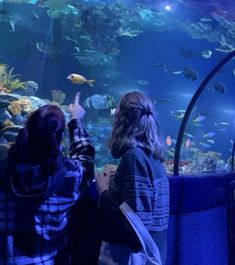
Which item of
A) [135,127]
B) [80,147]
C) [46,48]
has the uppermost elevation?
[46,48]

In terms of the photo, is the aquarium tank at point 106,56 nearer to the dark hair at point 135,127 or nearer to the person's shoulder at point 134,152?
the dark hair at point 135,127

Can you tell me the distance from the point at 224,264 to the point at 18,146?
2.64 meters

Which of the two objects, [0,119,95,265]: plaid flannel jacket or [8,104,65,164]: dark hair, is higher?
[8,104,65,164]: dark hair

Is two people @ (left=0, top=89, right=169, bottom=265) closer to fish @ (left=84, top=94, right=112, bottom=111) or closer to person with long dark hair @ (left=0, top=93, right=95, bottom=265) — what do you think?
person with long dark hair @ (left=0, top=93, right=95, bottom=265)

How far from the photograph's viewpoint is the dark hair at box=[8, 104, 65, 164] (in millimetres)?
1733

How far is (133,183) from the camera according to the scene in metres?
1.95

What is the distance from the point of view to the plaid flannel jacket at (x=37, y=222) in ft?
5.84

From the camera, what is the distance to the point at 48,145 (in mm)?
1756

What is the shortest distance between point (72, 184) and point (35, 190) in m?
0.27

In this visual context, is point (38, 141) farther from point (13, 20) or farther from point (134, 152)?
point (13, 20)

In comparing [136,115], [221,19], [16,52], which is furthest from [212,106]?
[136,115]

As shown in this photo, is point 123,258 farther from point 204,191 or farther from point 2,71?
point 2,71

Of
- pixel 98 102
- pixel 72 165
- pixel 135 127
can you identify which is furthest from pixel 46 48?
pixel 72 165

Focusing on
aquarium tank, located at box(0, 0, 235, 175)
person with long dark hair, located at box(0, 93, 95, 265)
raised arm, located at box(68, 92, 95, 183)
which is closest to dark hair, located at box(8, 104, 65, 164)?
person with long dark hair, located at box(0, 93, 95, 265)
